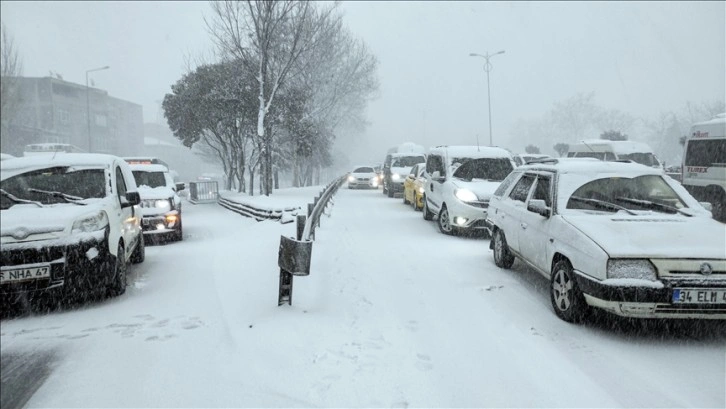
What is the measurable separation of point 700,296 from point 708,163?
11181mm

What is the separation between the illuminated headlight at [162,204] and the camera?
10.6 m

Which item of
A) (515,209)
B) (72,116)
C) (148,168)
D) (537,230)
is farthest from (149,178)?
(72,116)

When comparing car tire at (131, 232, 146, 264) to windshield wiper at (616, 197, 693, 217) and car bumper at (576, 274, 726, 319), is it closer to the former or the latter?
car bumper at (576, 274, 726, 319)

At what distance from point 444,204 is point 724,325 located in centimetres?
653

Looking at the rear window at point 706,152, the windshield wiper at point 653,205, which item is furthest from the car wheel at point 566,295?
the rear window at point 706,152

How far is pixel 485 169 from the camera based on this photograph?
11.7m

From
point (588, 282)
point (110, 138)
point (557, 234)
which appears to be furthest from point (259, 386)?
point (110, 138)

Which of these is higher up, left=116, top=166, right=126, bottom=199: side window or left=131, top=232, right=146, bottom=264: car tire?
left=116, top=166, right=126, bottom=199: side window

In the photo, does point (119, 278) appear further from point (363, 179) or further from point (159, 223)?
point (363, 179)

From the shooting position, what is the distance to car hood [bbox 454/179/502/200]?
10469 mm

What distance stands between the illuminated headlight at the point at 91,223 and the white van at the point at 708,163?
13.8m

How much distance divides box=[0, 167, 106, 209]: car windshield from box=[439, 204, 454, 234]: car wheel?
708cm

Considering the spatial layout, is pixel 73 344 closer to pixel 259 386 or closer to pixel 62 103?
pixel 259 386

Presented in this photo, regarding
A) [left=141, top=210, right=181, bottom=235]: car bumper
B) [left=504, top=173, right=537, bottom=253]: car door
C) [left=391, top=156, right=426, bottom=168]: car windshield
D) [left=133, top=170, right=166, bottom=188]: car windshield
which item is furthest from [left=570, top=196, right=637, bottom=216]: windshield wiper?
[left=391, top=156, right=426, bottom=168]: car windshield
